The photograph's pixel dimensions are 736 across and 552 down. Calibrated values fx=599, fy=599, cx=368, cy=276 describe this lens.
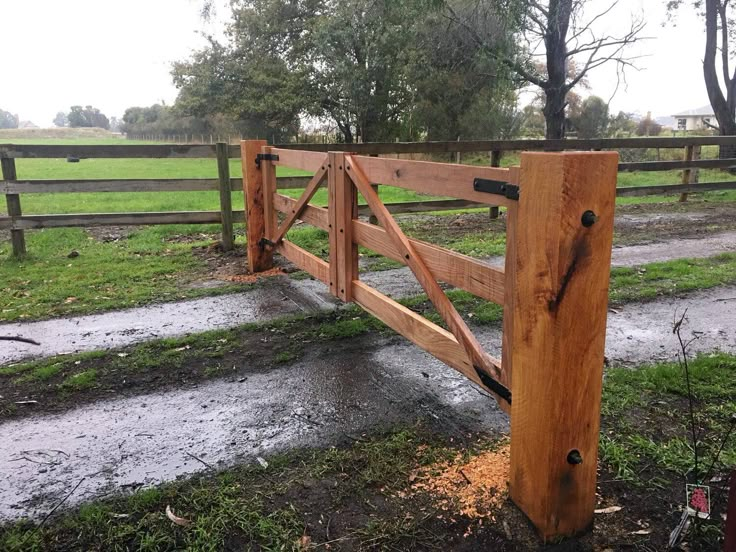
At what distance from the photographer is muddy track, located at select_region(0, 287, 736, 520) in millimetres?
3051

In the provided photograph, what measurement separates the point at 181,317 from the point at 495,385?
11.5 feet

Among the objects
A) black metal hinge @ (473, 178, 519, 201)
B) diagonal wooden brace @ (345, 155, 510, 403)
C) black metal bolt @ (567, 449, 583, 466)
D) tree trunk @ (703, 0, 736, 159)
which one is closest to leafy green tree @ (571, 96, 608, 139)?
tree trunk @ (703, 0, 736, 159)

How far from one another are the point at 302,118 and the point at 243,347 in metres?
28.7

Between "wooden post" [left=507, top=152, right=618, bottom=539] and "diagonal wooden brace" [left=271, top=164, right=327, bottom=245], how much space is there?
274 centimetres

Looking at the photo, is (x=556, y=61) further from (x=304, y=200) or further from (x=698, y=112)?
(x=698, y=112)

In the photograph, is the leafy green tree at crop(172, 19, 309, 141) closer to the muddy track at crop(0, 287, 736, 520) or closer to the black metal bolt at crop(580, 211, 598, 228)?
the muddy track at crop(0, 287, 736, 520)

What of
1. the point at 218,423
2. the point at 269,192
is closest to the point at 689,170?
the point at 269,192

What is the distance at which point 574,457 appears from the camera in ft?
7.96

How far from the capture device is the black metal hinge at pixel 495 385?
2779mm

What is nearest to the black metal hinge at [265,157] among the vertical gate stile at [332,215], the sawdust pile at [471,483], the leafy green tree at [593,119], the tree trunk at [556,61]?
the vertical gate stile at [332,215]

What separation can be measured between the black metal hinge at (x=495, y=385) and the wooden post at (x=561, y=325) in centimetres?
21

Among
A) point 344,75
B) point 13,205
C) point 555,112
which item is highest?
point 344,75

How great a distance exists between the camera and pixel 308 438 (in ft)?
10.9

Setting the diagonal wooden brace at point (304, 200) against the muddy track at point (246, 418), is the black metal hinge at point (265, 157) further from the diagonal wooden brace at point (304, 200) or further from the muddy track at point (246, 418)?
the muddy track at point (246, 418)
